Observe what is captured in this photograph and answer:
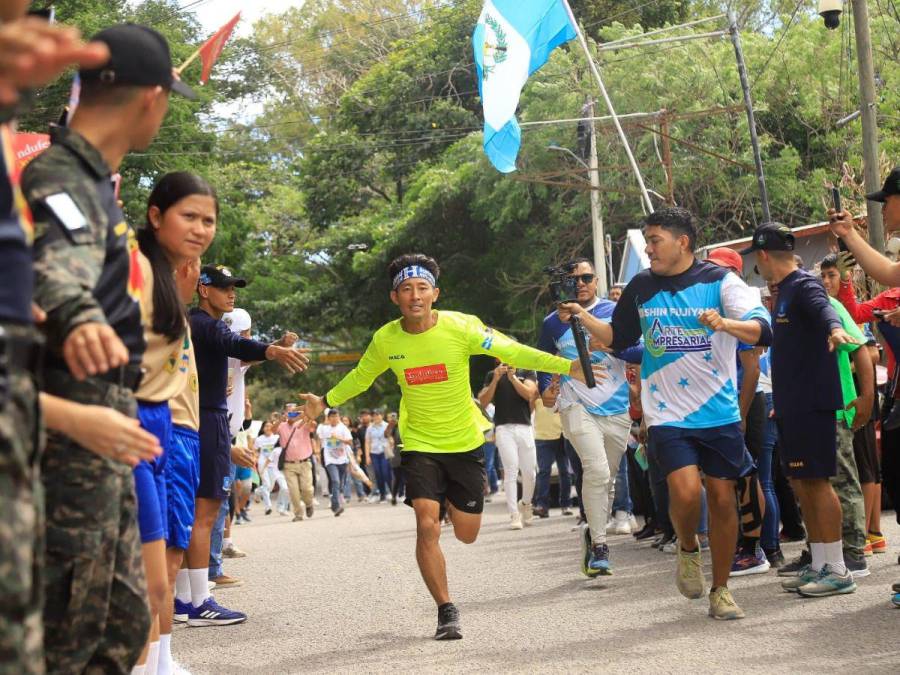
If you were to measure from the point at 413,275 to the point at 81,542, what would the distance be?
4.73 m

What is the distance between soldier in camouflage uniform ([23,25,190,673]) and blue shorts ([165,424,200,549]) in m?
2.34

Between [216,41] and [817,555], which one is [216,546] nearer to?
[817,555]

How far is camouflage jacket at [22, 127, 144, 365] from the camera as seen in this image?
317 cm

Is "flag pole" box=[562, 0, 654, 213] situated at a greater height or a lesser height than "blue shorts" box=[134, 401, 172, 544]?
greater

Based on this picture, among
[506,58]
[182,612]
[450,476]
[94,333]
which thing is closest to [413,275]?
→ [450,476]

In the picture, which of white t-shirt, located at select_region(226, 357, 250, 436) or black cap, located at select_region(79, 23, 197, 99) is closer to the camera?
black cap, located at select_region(79, 23, 197, 99)

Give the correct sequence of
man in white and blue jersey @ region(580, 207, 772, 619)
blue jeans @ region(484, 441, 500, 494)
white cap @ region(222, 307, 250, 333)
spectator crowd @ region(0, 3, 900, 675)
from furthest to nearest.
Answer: blue jeans @ region(484, 441, 500, 494), white cap @ region(222, 307, 250, 333), man in white and blue jersey @ region(580, 207, 772, 619), spectator crowd @ region(0, 3, 900, 675)

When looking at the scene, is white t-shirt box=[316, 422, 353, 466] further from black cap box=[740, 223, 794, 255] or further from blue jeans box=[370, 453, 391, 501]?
black cap box=[740, 223, 794, 255]

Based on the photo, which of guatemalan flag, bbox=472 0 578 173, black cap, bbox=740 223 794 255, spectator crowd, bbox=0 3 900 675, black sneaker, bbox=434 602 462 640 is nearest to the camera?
spectator crowd, bbox=0 3 900 675

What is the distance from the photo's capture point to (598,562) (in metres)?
9.57

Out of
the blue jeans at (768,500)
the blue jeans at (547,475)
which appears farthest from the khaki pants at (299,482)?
the blue jeans at (768,500)

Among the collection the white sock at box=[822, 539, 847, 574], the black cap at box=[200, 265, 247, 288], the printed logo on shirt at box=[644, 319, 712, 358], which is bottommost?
the white sock at box=[822, 539, 847, 574]

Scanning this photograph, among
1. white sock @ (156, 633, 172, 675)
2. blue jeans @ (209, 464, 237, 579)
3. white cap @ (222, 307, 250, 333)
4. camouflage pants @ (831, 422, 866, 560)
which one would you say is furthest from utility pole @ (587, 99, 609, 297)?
white sock @ (156, 633, 172, 675)

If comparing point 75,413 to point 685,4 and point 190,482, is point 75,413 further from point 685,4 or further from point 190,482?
Answer: point 685,4
